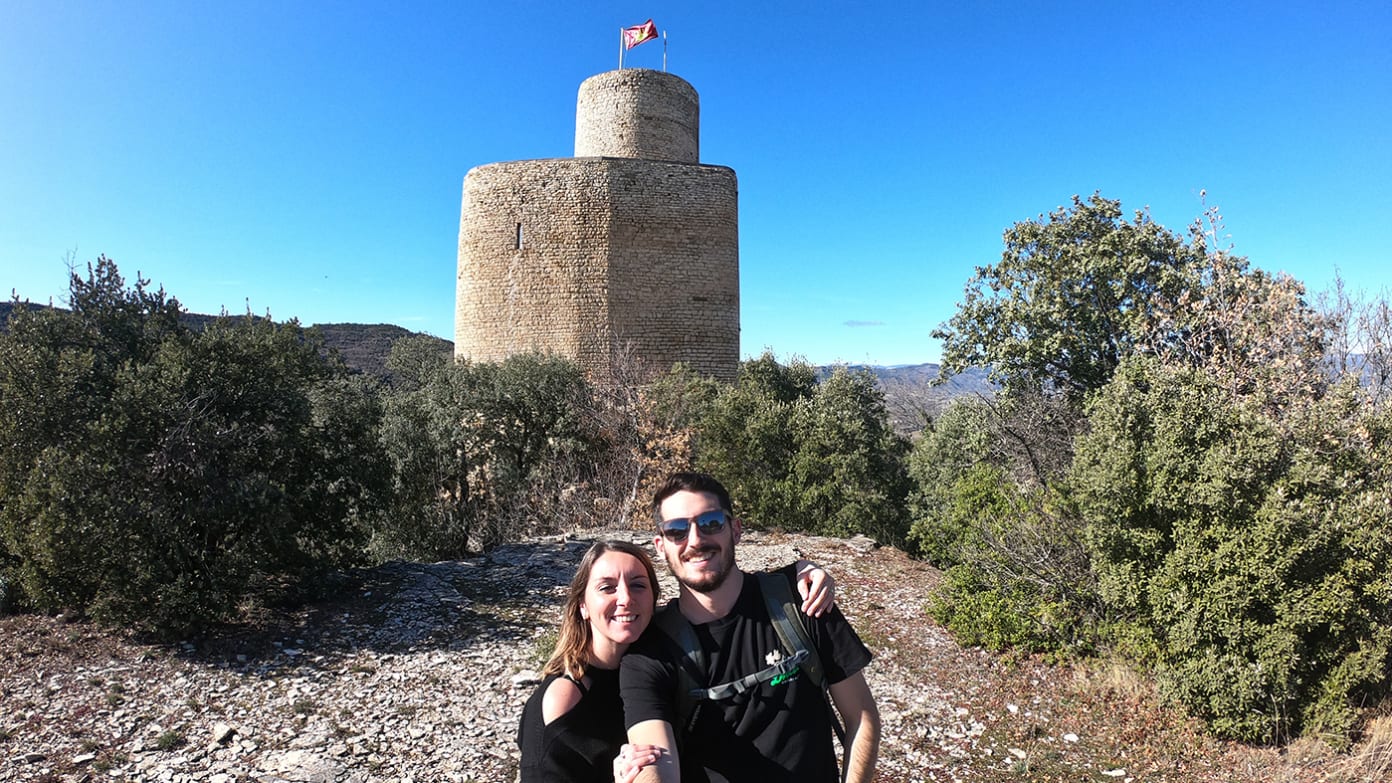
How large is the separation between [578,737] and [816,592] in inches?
33.5

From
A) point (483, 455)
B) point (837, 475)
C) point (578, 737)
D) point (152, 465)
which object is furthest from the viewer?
point (483, 455)

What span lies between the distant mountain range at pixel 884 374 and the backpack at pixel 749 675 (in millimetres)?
8621

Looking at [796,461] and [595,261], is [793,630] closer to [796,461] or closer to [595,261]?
[796,461]

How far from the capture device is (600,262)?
48.5 ft

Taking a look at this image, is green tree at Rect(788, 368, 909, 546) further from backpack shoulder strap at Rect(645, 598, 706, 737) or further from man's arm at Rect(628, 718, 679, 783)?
man's arm at Rect(628, 718, 679, 783)

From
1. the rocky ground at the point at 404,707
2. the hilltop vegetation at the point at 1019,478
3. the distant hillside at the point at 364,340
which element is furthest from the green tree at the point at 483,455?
the distant hillside at the point at 364,340

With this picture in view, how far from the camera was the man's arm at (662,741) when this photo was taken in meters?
1.91

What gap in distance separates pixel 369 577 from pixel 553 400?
527cm

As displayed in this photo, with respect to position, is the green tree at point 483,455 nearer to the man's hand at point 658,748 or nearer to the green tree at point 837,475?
the green tree at point 837,475

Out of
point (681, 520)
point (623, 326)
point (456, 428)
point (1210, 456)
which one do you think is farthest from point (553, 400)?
point (681, 520)

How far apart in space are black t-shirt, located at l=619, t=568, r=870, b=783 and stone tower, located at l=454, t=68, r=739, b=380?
1240cm

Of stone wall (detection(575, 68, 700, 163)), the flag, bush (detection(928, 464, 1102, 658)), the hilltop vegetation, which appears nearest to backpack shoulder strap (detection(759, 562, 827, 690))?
the hilltop vegetation

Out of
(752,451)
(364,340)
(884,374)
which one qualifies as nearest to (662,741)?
(752,451)

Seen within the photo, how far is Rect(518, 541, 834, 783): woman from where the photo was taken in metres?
2.04
